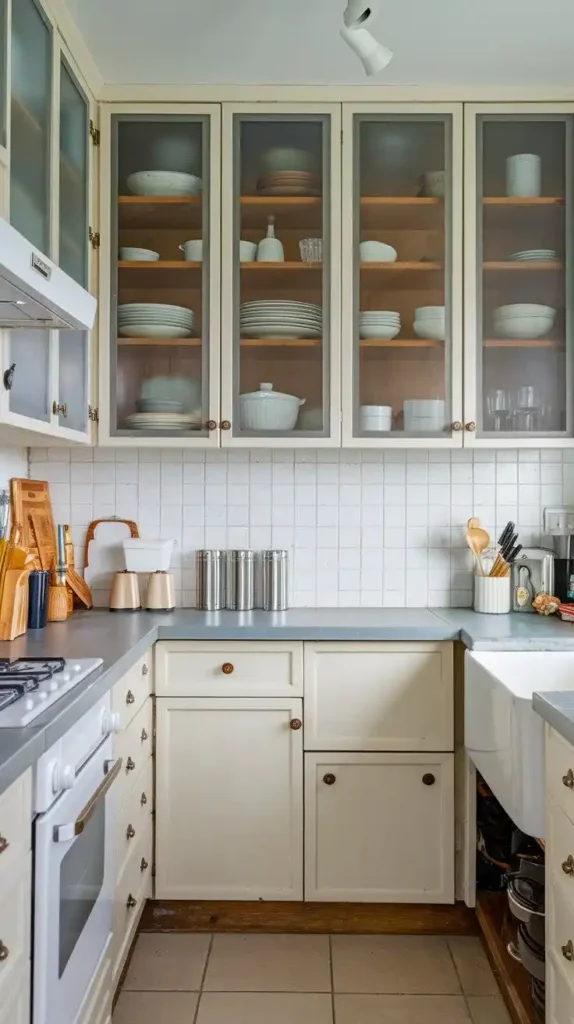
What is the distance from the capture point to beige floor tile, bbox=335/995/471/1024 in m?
1.87

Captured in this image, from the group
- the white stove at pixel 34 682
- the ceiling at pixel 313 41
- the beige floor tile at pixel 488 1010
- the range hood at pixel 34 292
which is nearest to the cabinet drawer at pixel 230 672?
the white stove at pixel 34 682

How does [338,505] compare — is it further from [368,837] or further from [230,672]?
[368,837]

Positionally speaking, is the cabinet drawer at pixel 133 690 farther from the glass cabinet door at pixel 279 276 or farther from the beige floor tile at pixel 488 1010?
the beige floor tile at pixel 488 1010

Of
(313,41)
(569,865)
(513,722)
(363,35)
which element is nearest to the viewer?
(569,865)

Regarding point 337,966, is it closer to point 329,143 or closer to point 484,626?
point 484,626

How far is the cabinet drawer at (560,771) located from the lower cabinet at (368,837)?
842 millimetres

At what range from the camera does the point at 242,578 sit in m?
2.56

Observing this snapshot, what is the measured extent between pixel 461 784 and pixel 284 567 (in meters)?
0.87

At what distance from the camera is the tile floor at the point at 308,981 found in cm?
189

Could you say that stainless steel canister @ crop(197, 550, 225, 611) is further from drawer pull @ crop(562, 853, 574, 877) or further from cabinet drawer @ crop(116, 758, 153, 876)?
drawer pull @ crop(562, 853, 574, 877)

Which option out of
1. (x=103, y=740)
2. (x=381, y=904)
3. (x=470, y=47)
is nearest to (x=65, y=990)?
(x=103, y=740)

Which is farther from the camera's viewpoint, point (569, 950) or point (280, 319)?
point (280, 319)

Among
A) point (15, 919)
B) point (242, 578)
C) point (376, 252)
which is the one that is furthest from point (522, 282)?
point (15, 919)

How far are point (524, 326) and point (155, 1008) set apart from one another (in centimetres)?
220
